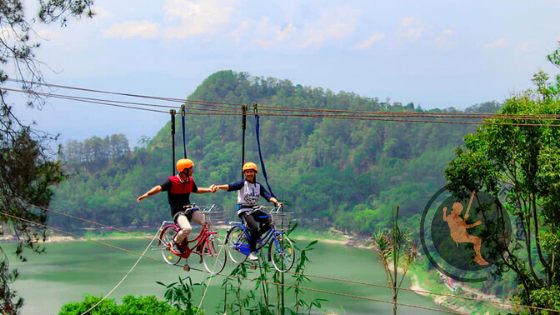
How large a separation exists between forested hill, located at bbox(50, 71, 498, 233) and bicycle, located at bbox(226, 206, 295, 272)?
2384 inches

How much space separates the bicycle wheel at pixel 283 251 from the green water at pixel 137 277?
26.8 meters

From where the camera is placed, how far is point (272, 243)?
7758mm

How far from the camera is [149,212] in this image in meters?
73.9

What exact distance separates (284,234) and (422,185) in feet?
221

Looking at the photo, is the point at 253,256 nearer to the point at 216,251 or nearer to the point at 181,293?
the point at 216,251

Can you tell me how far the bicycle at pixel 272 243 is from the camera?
7664 millimetres

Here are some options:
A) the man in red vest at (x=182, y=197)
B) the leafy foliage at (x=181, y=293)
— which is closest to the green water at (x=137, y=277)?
the leafy foliage at (x=181, y=293)

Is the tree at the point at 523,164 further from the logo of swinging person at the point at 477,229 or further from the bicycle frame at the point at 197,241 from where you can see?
the bicycle frame at the point at 197,241

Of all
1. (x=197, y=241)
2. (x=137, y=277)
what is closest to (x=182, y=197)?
(x=197, y=241)

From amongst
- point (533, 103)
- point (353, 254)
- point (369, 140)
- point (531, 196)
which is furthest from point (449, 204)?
point (369, 140)

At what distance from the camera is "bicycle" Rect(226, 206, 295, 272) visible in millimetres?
7664

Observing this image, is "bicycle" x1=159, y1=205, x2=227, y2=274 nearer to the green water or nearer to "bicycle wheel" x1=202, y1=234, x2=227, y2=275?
"bicycle wheel" x1=202, y1=234, x2=227, y2=275

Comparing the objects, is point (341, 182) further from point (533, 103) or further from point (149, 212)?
point (533, 103)

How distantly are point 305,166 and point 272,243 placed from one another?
76788 mm
